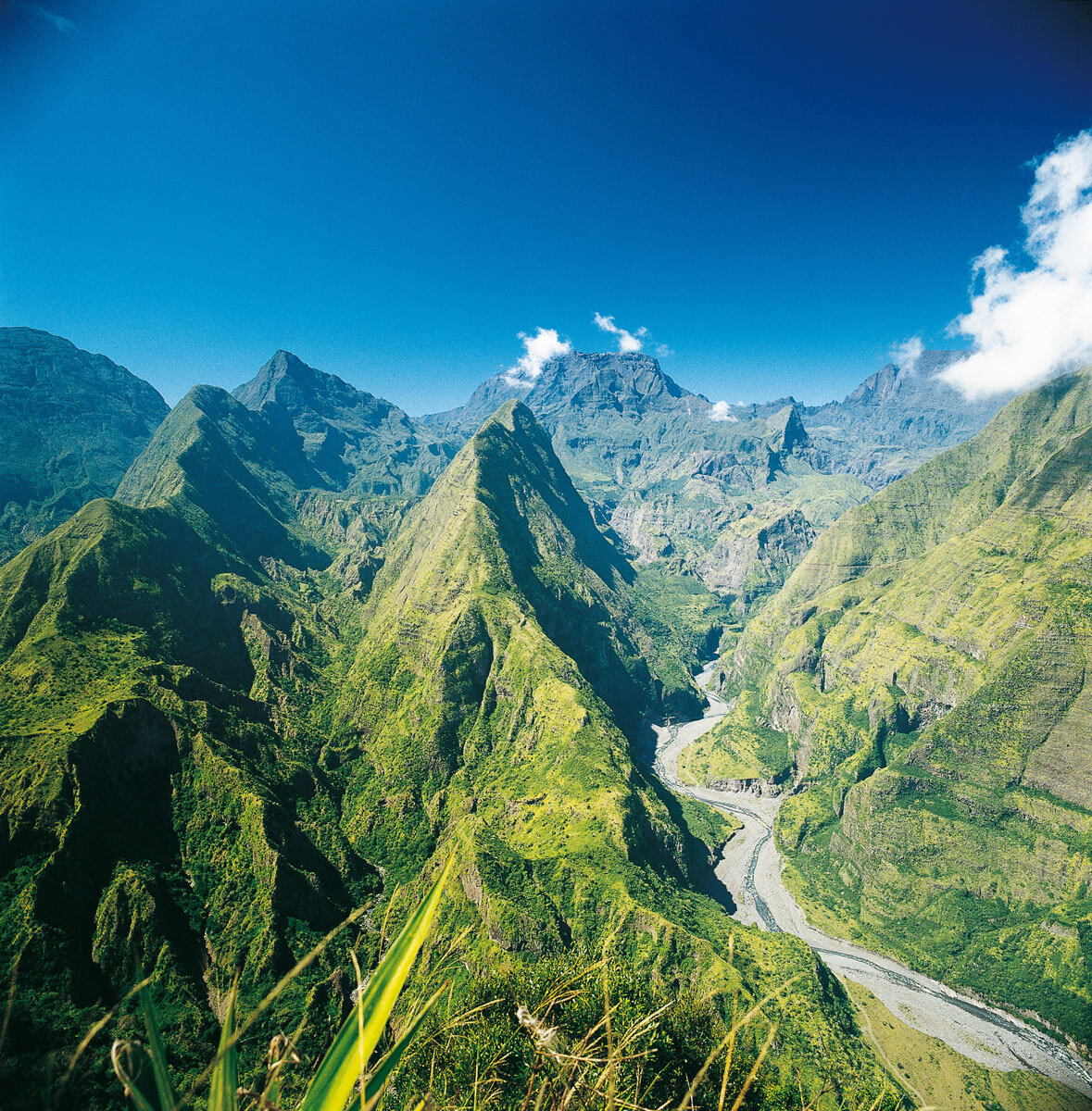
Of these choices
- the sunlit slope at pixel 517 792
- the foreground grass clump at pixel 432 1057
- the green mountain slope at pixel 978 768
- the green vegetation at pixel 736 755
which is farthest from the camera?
the green vegetation at pixel 736 755

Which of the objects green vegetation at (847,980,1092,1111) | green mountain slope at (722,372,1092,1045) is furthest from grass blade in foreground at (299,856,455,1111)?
green mountain slope at (722,372,1092,1045)

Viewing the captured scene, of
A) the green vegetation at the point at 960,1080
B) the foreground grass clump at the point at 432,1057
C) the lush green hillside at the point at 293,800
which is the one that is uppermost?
the foreground grass clump at the point at 432,1057

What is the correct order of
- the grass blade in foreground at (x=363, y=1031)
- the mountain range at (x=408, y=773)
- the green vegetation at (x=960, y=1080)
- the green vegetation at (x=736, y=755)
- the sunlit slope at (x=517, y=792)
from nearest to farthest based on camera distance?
the grass blade in foreground at (x=363, y=1031) < the mountain range at (x=408, y=773) < the sunlit slope at (x=517, y=792) < the green vegetation at (x=960, y=1080) < the green vegetation at (x=736, y=755)

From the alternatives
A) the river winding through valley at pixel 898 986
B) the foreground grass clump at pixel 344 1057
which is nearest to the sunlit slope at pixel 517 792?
the river winding through valley at pixel 898 986

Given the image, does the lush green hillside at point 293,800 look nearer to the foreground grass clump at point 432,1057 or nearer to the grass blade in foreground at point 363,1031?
the foreground grass clump at point 432,1057

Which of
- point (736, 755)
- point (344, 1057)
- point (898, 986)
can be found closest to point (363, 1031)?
point (344, 1057)

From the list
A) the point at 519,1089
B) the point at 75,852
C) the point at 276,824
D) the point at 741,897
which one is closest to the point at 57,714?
the point at 75,852

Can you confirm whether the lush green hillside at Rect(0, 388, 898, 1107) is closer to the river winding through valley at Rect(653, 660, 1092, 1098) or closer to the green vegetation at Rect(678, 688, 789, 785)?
the river winding through valley at Rect(653, 660, 1092, 1098)

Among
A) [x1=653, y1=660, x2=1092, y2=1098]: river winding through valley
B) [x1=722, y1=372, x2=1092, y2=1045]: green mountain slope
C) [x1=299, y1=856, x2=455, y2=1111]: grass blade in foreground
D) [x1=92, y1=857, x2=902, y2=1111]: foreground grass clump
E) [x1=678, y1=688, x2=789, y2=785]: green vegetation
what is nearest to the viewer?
[x1=92, y1=857, x2=902, y2=1111]: foreground grass clump
